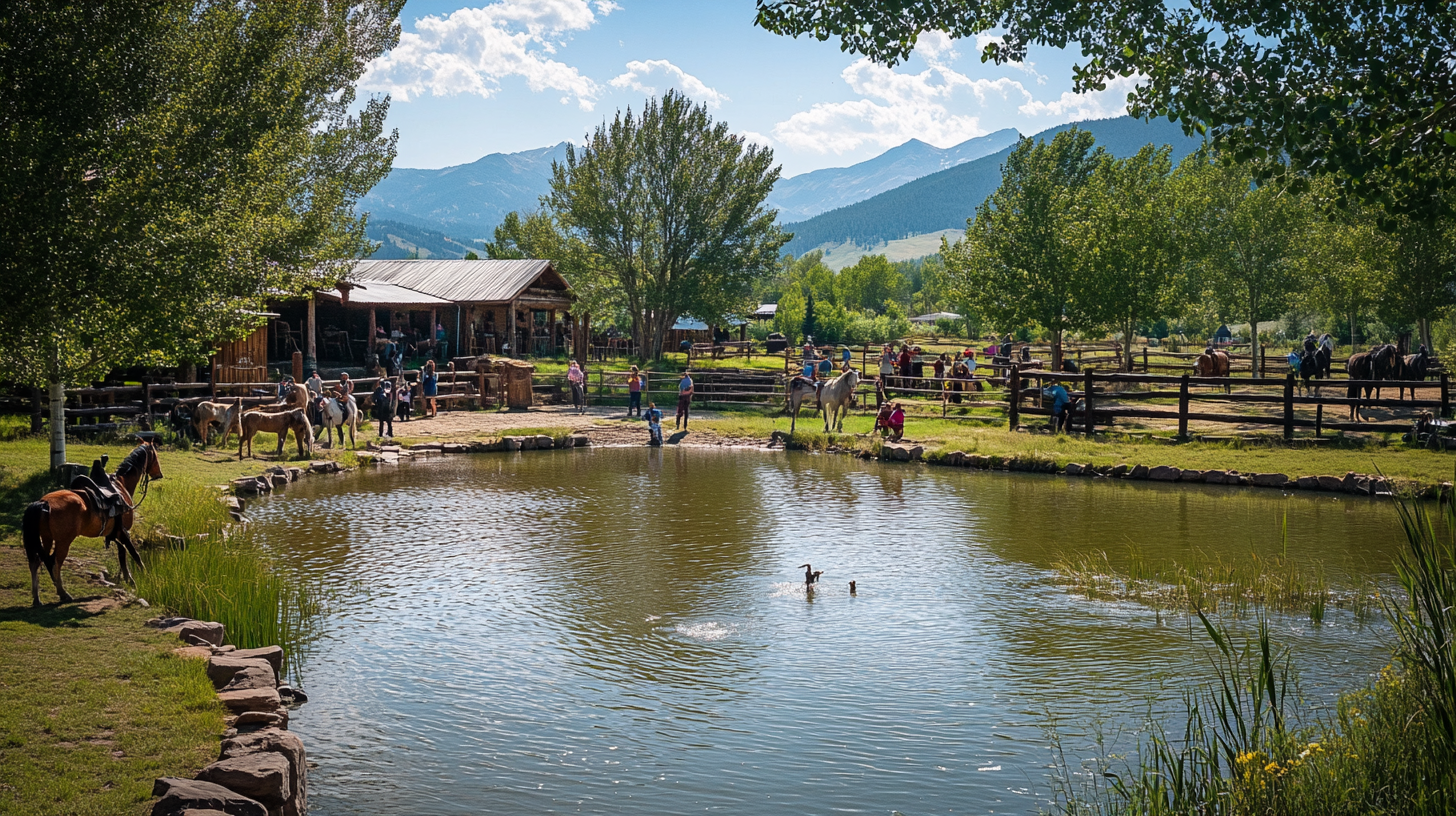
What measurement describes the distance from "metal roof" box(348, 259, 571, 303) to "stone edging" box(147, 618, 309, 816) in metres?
37.0

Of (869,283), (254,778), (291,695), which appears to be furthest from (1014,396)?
(869,283)

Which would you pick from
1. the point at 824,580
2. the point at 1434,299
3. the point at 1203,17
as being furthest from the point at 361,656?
the point at 1434,299

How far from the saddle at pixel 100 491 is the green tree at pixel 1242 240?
1836 inches

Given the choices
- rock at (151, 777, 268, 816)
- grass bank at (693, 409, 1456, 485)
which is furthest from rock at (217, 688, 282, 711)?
grass bank at (693, 409, 1456, 485)

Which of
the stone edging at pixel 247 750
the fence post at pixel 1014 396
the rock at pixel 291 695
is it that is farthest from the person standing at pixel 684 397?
the rock at pixel 291 695

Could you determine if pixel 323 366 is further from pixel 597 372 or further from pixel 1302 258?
pixel 1302 258

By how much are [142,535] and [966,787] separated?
1073 cm

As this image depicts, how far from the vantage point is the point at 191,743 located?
662 centimetres

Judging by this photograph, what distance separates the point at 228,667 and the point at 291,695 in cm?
70

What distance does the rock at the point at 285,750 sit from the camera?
21.1ft

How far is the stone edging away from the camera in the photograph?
571 cm

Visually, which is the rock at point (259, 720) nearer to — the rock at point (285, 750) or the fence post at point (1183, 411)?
the rock at point (285, 750)

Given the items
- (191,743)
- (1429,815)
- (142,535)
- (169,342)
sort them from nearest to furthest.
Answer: (1429,815) < (191,743) < (142,535) < (169,342)

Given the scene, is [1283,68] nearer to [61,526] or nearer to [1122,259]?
[61,526]
